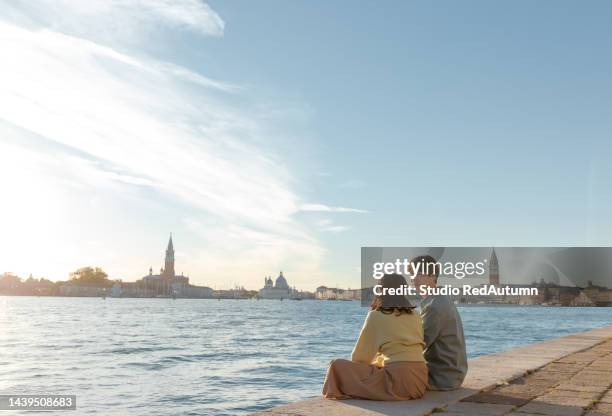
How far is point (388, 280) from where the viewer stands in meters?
6.03

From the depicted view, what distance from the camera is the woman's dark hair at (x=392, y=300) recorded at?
6023 mm

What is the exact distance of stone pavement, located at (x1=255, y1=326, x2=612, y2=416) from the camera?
5820 mm

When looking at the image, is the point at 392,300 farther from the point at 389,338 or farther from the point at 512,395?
the point at 512,395

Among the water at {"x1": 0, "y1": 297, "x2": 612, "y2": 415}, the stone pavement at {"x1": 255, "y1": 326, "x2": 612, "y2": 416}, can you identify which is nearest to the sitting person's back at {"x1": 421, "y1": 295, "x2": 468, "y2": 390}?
the stone pavement at {"x1": 255, "y1": 326, "x2": 612, "y2": 416}

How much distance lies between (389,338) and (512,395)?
71.5 inches

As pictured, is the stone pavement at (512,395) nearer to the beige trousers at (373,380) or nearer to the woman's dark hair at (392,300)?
the beige trousers at (373,380)

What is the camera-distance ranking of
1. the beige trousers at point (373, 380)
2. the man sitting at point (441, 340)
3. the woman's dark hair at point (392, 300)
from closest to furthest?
the woman's dark hair at point (392, 300) < the beige trousers at point (373, 380) < the man sitting at point (441, 340)

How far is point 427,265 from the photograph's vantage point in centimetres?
650

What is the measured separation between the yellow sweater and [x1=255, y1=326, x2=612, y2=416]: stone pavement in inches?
17.0

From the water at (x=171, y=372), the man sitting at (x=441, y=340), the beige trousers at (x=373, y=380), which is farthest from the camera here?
the water at (x=171, y=372)

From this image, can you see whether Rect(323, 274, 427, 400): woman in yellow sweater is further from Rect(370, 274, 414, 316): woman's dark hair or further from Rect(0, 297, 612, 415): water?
Rect(0, 297, 612, 415): water

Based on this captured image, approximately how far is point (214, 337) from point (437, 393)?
3810 centimetres

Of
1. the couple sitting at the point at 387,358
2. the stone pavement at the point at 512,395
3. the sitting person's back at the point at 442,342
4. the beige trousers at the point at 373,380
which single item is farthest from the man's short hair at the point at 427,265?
the stone pavement at the point at 512,395

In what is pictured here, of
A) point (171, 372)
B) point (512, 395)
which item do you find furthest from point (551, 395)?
point (171, 372)
